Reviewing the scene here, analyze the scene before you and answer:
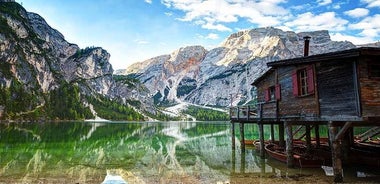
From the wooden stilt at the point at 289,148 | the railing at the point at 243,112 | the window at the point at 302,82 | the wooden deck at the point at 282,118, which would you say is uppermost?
the window at the point at 302,82

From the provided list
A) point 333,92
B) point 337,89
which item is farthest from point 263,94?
point 337,89

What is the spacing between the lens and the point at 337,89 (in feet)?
70.7

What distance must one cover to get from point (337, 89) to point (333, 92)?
42cm

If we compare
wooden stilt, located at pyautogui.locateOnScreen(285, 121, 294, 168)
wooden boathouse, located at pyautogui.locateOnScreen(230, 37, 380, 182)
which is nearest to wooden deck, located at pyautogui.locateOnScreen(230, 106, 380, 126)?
wooden boathouse, located at pyautogui.locateOnScreen(230, 37, 380, 182)

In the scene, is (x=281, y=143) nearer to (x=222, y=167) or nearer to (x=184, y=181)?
(x=222, y=167)

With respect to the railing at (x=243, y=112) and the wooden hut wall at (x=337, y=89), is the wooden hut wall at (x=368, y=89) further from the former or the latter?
the railing at (x=243, y=112)

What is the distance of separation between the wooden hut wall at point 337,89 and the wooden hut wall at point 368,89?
411 millimetres

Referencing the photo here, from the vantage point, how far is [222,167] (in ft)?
92.9

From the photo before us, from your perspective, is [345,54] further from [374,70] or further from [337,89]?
[337,89]

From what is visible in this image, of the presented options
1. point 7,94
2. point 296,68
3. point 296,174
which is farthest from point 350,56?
point 7,94

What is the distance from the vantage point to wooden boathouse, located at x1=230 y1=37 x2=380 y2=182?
19.9 meters

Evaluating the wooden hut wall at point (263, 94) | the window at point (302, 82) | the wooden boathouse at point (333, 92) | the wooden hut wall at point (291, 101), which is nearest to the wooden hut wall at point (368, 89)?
the wooden boathouse at point (333, 92)

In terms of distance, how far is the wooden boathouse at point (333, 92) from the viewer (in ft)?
65.4

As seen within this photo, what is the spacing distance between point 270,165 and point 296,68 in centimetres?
850
